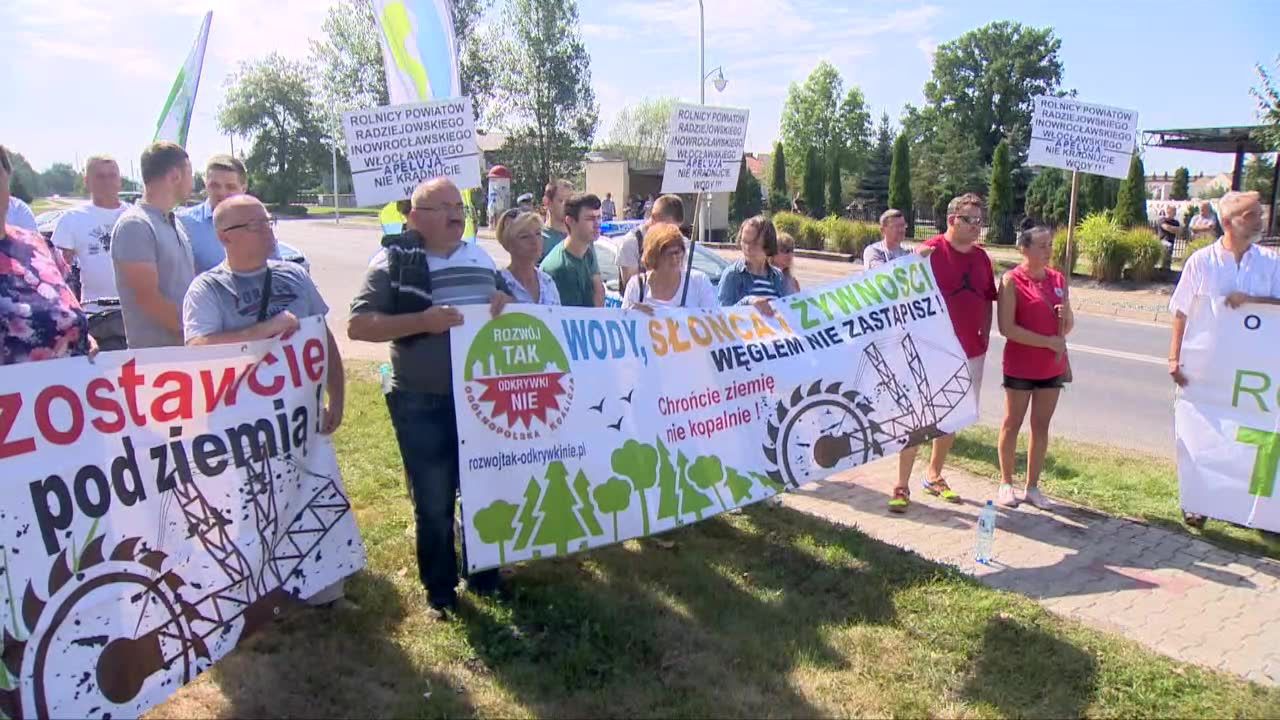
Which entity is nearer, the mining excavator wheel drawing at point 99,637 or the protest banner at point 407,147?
the mining excavator wheel drawing at point 99,637

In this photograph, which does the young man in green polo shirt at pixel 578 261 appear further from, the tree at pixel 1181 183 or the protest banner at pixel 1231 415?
the tree at pixel 1181 183

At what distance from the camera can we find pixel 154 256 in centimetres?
375

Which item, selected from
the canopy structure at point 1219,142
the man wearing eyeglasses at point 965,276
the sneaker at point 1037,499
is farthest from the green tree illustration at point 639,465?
the canopy structure at point 1219,142

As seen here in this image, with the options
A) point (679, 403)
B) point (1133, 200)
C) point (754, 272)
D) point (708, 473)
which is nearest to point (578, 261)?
point (754, 272)

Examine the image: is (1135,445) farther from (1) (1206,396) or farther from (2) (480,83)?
(2) (480,83)

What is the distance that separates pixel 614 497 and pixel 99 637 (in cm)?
202

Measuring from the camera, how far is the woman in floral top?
293cm

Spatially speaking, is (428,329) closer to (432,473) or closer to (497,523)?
(432,473)

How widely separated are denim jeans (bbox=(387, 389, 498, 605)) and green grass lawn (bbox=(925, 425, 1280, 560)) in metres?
3.90

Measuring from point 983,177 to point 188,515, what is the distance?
51607 millimetres

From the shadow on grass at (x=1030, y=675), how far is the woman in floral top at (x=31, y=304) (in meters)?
3.59

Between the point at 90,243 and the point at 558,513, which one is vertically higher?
the point at 90,243

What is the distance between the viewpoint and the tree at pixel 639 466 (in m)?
3.95

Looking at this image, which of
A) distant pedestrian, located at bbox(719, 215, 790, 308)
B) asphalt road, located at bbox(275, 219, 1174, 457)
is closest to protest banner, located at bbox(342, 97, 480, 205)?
distant pedestrian, located at bbox(719, 215, 790, 308)
